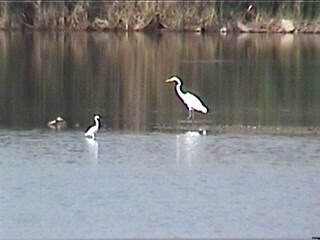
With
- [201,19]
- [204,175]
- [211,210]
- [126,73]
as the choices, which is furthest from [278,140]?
[201,19]

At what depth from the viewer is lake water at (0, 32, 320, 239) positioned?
9055 millimetres

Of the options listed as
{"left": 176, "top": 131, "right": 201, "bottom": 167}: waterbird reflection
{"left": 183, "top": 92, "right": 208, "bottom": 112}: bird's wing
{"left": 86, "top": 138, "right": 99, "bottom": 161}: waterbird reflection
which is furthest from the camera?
{"left": 183, "top": 92, "right": 208, "bottom": 112}: bird's wing

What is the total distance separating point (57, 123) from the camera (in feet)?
46.9

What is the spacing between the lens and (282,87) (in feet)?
61.7

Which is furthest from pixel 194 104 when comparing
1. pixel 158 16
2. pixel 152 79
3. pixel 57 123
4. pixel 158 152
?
pixel 158 16

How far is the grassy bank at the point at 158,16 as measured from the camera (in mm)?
34312

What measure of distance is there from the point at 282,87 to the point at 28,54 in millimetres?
8506

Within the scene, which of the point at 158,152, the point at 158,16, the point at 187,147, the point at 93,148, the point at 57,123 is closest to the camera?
the point at 158,152

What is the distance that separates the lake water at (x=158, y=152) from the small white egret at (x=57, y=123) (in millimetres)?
104

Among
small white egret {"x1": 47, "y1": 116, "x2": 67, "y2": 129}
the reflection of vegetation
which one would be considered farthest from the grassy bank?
small white egret {"x1": 47, "y1": 116, "x2": 67, "y2": 129}

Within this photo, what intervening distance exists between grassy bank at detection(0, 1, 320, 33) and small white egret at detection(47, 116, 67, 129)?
65.7 feet

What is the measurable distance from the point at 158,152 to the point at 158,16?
23.0 metres

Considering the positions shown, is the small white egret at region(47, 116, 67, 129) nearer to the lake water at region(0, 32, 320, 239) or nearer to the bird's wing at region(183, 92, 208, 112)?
the lake water at region(0, 32, 320, 239)

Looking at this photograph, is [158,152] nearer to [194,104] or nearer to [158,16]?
[194,104]
